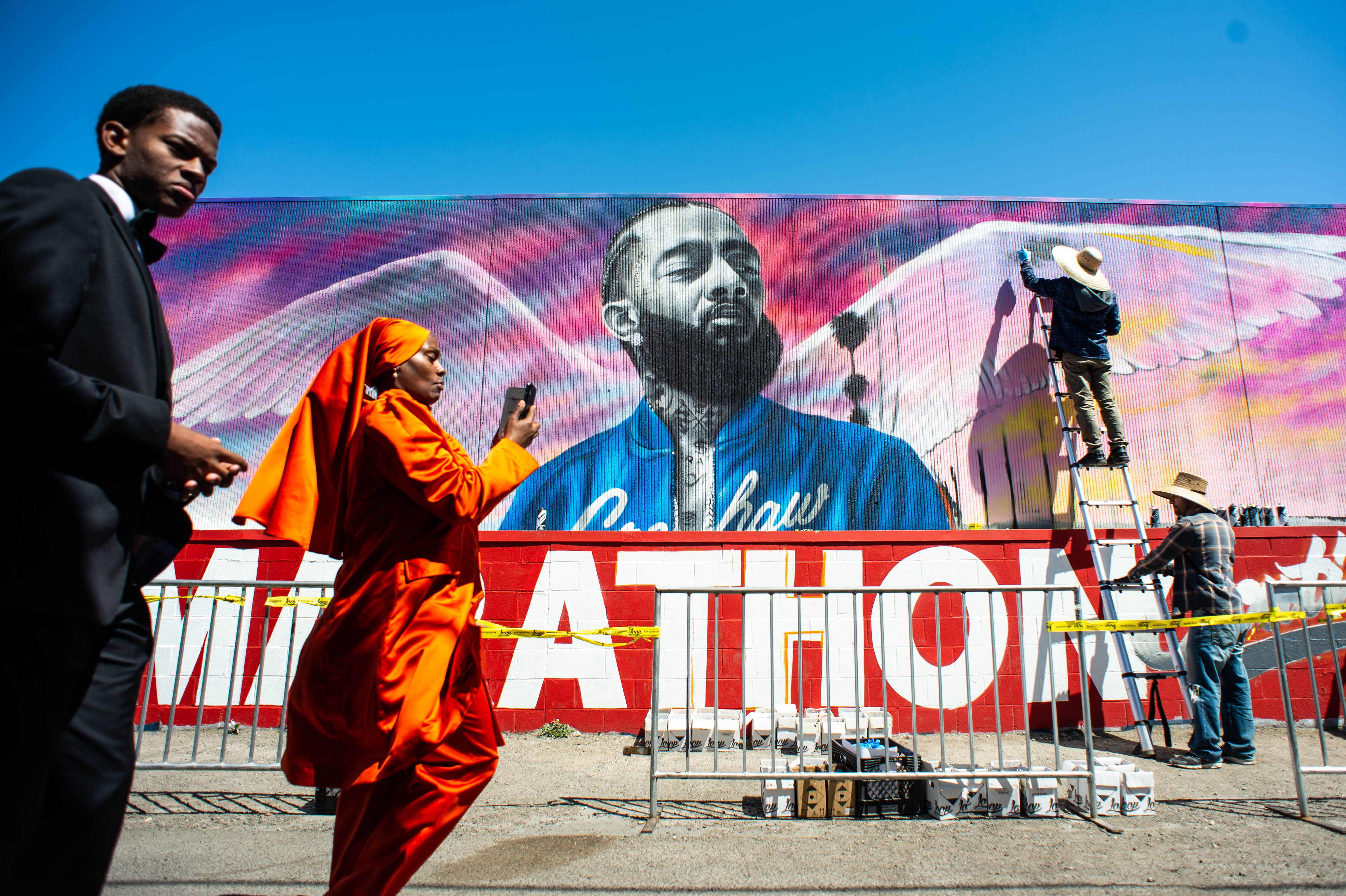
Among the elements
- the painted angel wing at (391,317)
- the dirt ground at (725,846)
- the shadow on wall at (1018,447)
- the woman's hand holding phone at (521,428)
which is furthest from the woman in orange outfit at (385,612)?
the shadow on wall at (1018,447)

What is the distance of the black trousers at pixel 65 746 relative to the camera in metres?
1.19

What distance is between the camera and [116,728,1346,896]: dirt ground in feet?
9.70

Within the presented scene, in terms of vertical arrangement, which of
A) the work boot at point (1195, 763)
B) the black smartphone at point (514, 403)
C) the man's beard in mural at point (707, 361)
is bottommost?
the work boot at point (1195, 763)

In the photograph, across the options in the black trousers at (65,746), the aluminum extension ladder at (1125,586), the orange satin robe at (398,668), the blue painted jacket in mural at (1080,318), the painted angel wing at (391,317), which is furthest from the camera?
the painted angel wing at (391,317)

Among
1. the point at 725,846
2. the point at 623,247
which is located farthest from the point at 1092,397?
the point at 725,846

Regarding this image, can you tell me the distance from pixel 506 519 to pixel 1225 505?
8.43 meters

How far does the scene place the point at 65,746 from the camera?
1.29 meters

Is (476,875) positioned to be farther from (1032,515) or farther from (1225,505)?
(1225,505)

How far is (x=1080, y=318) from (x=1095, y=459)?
1645 millimetres

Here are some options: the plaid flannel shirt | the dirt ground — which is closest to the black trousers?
the dirt ground

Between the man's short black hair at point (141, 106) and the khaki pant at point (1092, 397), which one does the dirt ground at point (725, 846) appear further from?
the khaki pant at point (1092, 397)

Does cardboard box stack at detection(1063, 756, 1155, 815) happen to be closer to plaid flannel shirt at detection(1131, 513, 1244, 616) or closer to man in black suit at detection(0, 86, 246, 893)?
plaid flannel shirt at detection(1131, 513, 1244, 616)

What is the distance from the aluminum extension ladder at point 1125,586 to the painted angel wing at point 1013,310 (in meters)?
0.56

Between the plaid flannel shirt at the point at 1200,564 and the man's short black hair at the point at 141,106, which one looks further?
the plaid flannel shirt at the point at 1200,564
